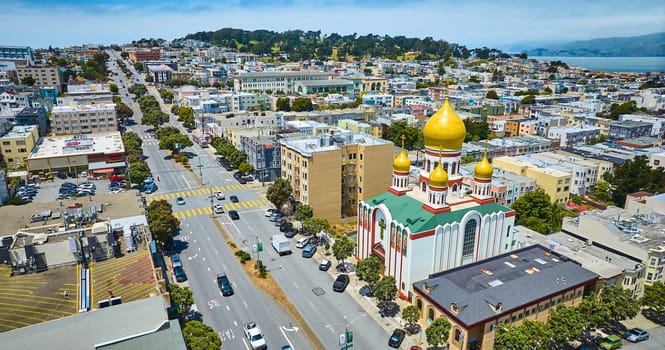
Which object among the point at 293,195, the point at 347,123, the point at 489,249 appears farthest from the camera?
the point at 347,123

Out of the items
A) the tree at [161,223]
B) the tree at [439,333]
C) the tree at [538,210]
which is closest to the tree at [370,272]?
the tree at [439,333]

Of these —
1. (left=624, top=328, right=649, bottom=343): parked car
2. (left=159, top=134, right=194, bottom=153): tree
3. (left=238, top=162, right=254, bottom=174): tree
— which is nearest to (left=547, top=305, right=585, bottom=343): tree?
(left=624, top=328, right=649, bottom=343): parked car

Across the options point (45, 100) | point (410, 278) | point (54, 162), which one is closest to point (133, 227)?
point (410, 278)

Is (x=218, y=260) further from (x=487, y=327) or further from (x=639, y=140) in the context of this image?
(x=639, y=140)

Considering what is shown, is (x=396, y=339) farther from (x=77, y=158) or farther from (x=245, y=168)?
(x=77, y=158)

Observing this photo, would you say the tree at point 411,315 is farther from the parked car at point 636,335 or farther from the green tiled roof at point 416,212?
the parked car at point 636,335

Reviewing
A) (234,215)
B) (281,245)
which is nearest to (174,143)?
(234,215)
